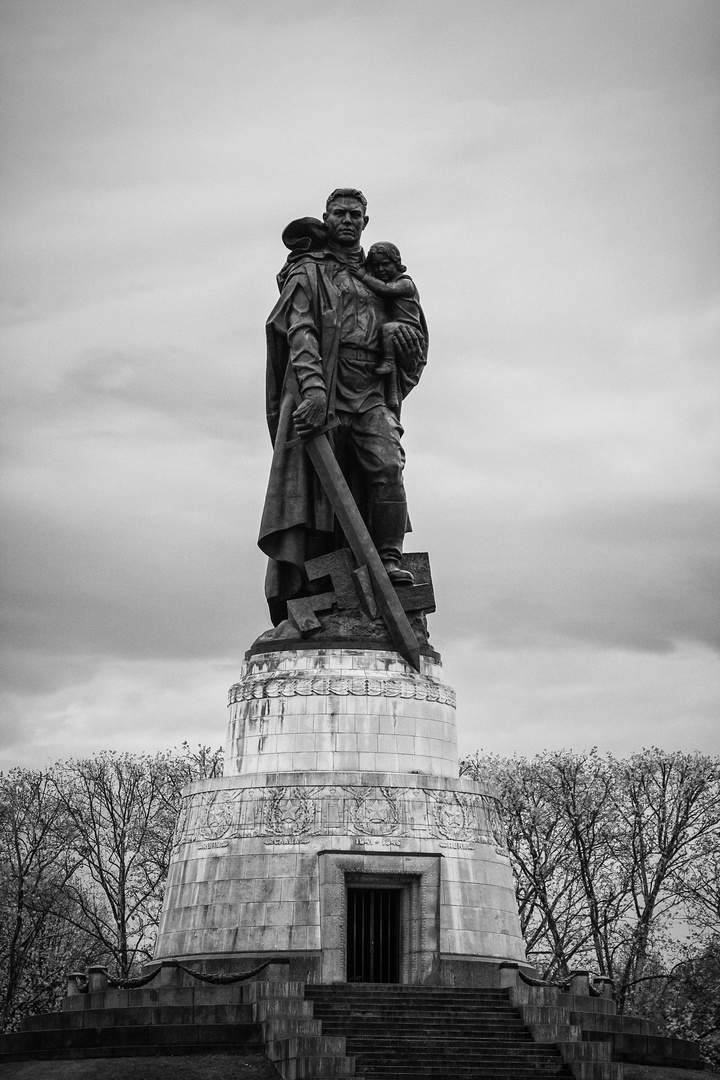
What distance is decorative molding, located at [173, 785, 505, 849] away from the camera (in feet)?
73.3

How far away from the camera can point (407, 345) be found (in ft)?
84.5

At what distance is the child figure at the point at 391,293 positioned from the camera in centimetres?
2580

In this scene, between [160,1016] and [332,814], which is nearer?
[160,1016]

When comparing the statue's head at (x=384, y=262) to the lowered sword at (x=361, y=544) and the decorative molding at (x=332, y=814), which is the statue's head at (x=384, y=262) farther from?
the decorative molding at (x=332, y=814)

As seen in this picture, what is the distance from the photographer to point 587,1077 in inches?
743

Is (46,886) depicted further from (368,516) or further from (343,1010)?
(343,1010)

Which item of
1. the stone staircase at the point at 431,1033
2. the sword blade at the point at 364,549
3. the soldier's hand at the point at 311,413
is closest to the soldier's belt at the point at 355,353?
the soldier's hand at the point at 311,413

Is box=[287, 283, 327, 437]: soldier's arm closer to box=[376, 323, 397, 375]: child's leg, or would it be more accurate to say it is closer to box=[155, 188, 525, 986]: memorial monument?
box=[155, 188, 525, 986]: memorial monument

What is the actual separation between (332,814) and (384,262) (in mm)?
9678

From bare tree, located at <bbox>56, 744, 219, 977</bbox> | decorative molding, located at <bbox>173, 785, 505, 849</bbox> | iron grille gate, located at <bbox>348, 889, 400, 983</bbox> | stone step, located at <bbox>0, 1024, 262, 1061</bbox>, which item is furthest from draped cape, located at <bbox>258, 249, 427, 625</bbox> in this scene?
bare tree, located at <bbox>56, 744, 219, 977</bbox>

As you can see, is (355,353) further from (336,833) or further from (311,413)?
(336,833)

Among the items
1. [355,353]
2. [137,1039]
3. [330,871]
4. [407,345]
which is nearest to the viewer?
[137,1039]

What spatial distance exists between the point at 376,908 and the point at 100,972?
4125 mm

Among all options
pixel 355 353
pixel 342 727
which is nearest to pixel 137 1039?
pixel 342 727
